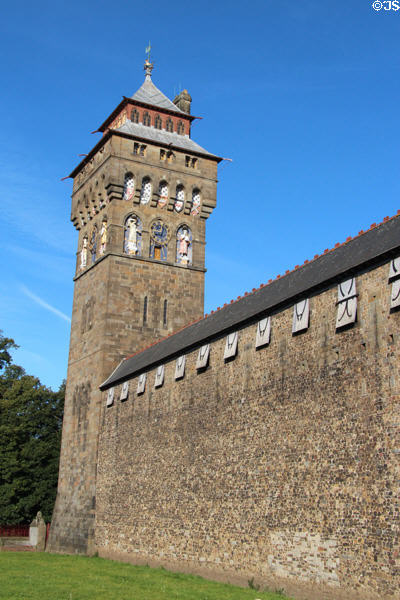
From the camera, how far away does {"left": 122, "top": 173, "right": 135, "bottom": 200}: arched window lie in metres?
35.9

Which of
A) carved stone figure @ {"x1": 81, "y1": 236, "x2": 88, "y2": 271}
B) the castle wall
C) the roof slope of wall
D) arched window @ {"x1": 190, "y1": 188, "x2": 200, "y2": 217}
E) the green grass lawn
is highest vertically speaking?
arched window @ {"x1": 190, "y1": 188, "x2": 200, "y2": 217}

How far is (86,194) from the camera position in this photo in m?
39.2

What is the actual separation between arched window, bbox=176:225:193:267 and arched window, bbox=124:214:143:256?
222cm

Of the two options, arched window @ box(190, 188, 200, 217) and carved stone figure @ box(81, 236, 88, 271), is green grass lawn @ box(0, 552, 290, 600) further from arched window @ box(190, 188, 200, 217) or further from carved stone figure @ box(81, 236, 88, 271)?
arched window @ box(190, 188, 200, 217)

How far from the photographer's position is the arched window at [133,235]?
116 feet

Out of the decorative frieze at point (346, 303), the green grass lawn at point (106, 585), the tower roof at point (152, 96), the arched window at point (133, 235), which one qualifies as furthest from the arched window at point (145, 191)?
the decorative frieze at point (346, 303)

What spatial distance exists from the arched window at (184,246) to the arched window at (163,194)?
63.8 inches

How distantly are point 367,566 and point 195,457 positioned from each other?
8.96 metres

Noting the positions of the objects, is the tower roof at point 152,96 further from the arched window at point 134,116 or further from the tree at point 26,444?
the tree at point 26,444

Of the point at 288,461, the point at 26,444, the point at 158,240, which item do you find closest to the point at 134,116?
the point at 158,240

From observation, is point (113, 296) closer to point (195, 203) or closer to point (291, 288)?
point (195, 203)

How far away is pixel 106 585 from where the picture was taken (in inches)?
675

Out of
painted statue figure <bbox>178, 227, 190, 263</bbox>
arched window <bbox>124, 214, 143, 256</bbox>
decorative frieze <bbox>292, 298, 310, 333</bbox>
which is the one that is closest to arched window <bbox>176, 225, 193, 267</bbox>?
painted statue figure <bbox>178, 227, 190, 263</bbox>

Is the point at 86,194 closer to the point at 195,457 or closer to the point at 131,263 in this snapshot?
the point at 131,263
